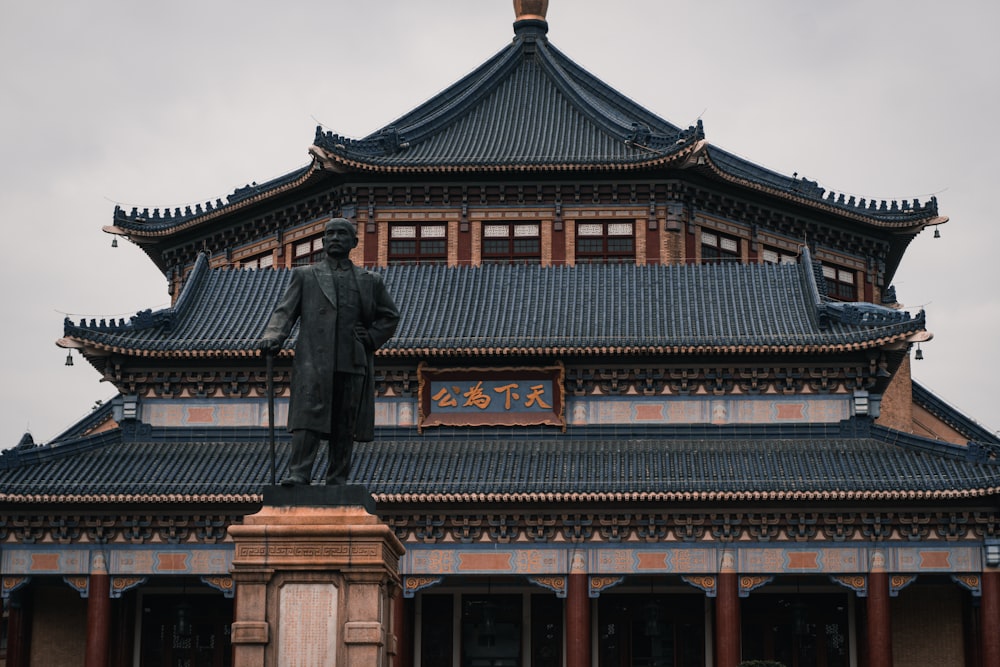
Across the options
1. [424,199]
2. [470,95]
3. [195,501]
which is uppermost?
[470,95]

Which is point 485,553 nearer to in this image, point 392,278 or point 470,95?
point 392,278

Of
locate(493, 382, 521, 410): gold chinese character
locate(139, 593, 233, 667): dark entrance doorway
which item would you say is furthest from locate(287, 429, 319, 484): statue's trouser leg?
locate(139, 593, 233, 667): dark entrance doorway

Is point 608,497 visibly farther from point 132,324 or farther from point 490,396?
point 132,324

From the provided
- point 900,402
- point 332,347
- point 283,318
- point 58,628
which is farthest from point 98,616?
point 900,402

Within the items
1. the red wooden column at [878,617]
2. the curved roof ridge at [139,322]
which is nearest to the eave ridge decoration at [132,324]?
the curved roof ridge at [139,322]

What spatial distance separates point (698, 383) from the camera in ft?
123

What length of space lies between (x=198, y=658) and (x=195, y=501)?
476cm

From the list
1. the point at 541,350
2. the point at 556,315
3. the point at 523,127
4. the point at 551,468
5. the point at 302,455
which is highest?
the point at 523,127

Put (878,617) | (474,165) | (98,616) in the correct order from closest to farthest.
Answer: (878,617) → (98,616) → (474,165)

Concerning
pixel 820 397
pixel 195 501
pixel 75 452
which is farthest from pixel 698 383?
pixel 75 452

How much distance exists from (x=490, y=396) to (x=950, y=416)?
17.9 meters

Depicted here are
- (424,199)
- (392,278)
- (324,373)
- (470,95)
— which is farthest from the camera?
(470,95)

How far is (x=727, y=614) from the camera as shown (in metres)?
34.6

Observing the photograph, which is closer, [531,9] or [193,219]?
[193,219]
